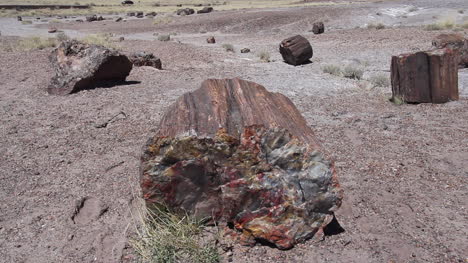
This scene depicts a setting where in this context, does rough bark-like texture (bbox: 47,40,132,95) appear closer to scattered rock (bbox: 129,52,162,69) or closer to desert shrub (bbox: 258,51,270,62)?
scattered rock (bbox: 129,52,162,69)

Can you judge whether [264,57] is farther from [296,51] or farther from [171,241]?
[171,241]

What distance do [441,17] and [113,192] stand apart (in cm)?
2418

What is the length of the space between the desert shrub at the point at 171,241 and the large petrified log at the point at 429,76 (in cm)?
604

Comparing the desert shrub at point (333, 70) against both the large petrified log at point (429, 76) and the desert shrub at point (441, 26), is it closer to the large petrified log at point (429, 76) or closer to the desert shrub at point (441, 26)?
the large petrified log at point (429, 76)

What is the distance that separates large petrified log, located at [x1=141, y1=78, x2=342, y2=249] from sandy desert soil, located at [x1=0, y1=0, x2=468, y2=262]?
0.86 ft

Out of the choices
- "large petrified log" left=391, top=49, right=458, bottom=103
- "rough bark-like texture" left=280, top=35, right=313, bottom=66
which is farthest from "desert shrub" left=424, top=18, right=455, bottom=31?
"large petrified log" left=391, top=49, right=458, bottom=103

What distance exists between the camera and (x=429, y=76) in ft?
27.1

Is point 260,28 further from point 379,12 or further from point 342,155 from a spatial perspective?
point 342,155

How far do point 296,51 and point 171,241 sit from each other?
Result: 11.0 m

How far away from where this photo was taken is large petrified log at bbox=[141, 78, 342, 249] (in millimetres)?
3713

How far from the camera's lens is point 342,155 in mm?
6059

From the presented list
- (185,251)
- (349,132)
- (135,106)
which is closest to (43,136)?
(135,106)

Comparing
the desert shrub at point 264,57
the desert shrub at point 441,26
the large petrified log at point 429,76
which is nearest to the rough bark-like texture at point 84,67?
the desert shrub at point 264,57

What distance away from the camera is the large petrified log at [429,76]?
26.8ft
